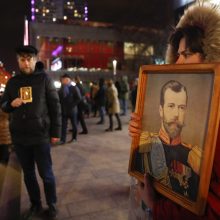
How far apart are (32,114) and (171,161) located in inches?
98.5

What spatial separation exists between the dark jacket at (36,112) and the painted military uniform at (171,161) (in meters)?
2.22

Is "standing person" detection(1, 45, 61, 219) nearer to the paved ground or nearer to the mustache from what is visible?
the paved ground

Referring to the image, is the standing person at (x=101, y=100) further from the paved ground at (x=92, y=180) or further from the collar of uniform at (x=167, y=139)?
the collar of uniform at (x=167, y=139)

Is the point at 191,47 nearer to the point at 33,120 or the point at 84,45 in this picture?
the point at 33,120

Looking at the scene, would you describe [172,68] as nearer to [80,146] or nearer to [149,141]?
[149,141]

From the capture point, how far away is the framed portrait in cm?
119

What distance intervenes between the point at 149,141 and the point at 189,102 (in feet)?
1.18

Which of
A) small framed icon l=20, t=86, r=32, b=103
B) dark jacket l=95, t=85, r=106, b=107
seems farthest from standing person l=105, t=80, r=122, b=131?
small framed icon l=20, t=86, r=32, b=103

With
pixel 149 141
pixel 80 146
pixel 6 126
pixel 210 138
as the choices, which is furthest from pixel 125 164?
pixel 210 138

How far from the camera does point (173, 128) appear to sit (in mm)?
1379

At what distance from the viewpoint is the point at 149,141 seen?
156 centimetres

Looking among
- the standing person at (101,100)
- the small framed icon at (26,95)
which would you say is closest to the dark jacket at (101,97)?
the standing person at (101,100)

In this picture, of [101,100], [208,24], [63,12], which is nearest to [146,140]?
[208,24]

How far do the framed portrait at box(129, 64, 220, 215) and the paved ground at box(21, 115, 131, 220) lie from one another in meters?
2.52
